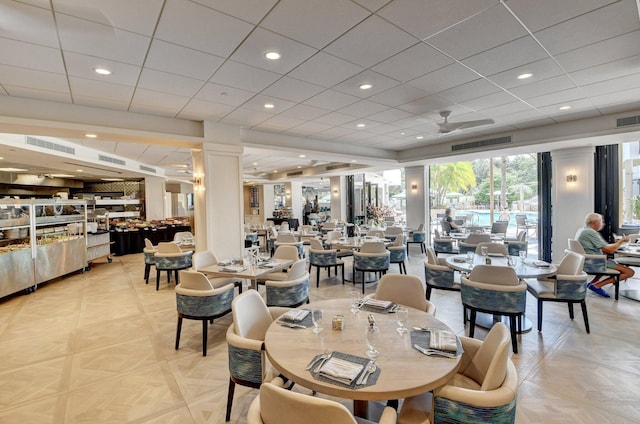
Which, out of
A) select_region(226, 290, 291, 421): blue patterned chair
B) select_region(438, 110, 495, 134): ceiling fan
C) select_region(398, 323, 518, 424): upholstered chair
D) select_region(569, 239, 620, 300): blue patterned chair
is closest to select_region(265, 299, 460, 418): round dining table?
select_region(398, 323, 518, 424): upholstered chair

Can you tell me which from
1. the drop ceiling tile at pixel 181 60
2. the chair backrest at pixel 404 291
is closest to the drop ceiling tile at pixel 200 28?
the drop ceiling tile at pixel 181 60

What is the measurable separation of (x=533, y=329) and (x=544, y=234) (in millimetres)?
5690

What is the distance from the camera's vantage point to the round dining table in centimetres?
148

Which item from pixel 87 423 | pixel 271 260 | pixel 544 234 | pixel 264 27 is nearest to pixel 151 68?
pixel 264 27

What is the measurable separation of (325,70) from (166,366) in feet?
12.4

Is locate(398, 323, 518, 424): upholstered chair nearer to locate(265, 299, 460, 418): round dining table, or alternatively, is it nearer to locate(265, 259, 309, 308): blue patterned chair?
locate(265, 299, 460, 418): round dining table

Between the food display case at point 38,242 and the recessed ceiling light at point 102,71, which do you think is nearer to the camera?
the recessed ceiling light at point 102,71

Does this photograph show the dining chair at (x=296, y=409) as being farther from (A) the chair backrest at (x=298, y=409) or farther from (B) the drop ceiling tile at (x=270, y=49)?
(B) the drop ceiling tile at (x=270, y=49)

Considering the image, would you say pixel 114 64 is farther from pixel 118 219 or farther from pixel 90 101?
pixel 118 219

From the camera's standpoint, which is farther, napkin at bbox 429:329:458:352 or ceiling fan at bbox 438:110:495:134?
ceiling fan at bbox 438:110:495:134

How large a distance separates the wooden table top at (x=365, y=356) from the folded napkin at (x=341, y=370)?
6 centimetres

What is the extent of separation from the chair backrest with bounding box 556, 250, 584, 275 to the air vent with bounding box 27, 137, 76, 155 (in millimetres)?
9635

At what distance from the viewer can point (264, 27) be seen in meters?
2.69

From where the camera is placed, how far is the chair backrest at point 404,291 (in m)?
2.85
